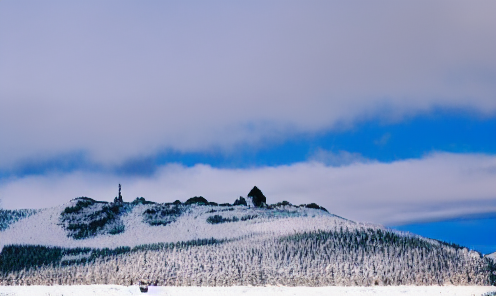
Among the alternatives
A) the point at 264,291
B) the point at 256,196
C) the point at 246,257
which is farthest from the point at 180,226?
the point at 264,291

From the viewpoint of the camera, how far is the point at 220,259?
86.1ft

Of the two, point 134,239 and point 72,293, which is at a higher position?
point 134,239

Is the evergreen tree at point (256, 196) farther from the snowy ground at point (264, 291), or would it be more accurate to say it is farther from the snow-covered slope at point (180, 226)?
the snowy ground at point (264, 291)

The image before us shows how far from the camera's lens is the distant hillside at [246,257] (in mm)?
22562

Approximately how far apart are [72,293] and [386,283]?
47.5 ft

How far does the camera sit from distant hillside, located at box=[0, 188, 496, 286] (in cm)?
2256

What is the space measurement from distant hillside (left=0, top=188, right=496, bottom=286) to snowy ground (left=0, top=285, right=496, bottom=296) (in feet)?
3.48

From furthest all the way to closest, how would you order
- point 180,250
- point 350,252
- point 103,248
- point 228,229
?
point 228,229 < point 103,248 < point 180,250 < point 350,252

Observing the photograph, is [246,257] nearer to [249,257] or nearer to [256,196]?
[249,257]

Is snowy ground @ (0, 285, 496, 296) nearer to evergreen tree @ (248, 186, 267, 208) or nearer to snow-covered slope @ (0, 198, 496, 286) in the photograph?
snow-covered slope @ (0, 198, 496, 286)

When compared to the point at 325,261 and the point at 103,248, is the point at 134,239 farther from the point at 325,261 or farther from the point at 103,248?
the point at 325,261

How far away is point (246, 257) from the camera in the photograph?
26.0m

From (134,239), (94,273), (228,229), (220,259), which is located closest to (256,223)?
(228,229)

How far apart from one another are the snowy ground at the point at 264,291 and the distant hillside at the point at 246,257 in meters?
1.06
